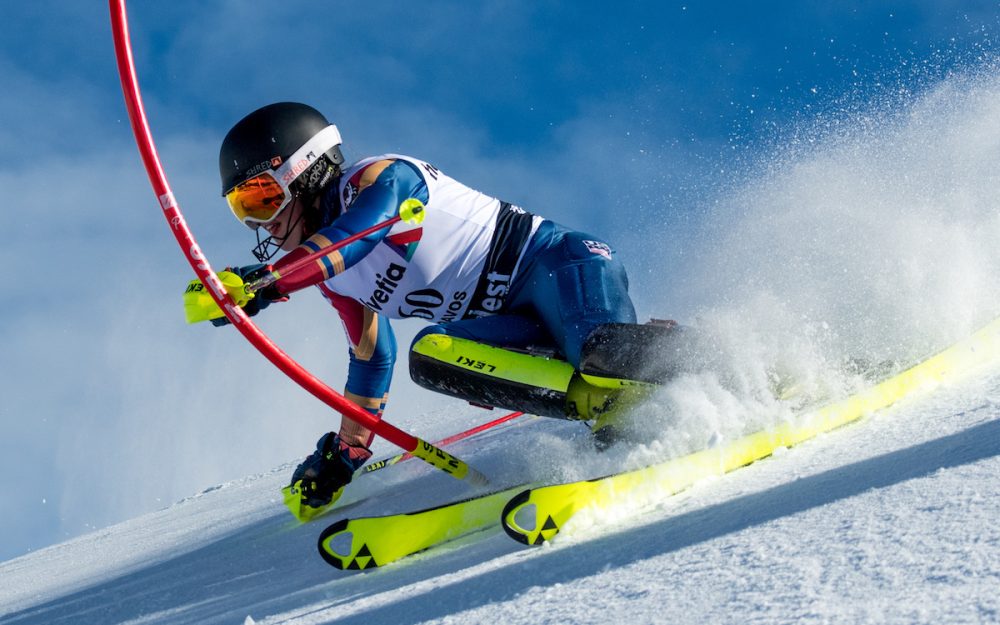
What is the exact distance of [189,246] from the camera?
3082mm

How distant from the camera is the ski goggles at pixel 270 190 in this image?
3.73m

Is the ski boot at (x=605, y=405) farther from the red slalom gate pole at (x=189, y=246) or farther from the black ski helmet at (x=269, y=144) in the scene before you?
the black ski helmet at (x=269, y=144)

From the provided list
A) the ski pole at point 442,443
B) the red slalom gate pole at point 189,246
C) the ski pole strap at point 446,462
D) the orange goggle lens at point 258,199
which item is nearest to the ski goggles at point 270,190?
the orange goggle lens at point 258,199

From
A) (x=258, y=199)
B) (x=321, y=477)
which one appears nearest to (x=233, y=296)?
(x=258, y=199)

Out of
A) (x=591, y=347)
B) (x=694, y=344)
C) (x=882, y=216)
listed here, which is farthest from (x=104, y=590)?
(x=882, y=216)

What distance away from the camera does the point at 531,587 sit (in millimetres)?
1866

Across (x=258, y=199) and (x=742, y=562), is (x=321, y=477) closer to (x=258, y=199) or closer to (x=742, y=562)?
(x=258, y=199)

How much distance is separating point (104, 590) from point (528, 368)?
210 cm

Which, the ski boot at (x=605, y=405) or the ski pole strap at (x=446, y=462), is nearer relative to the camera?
the ski boot at (x=605, y=405)

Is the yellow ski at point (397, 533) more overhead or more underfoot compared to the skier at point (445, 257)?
more underfoot

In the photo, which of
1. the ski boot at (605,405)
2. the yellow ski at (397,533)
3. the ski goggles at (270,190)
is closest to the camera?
the yellow ski at (397,533)

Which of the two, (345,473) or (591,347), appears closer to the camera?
(591,347)

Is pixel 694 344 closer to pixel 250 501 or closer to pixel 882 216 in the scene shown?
pixel 882 216

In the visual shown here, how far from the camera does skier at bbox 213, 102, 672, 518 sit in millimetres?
3521
